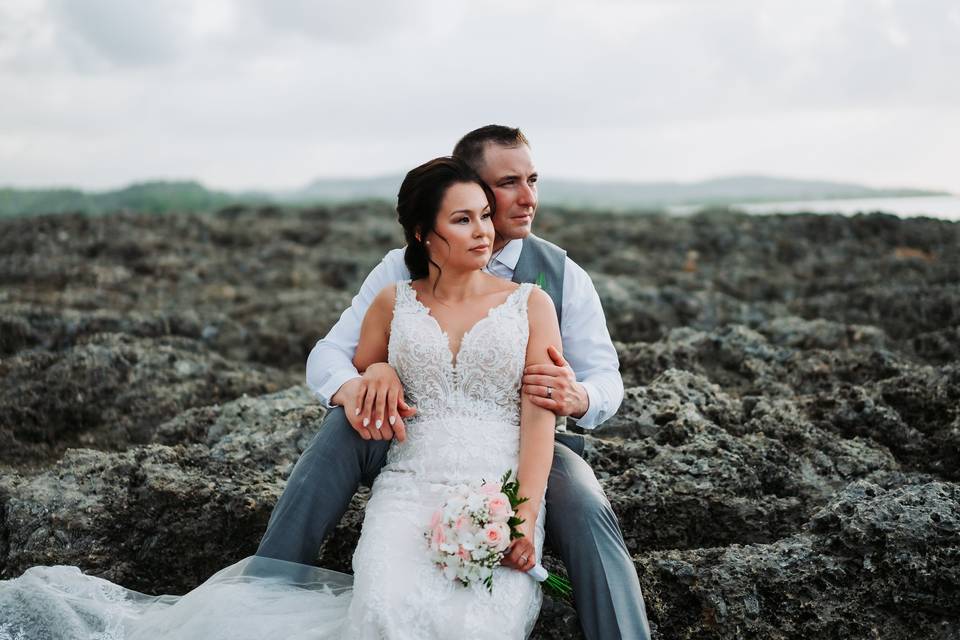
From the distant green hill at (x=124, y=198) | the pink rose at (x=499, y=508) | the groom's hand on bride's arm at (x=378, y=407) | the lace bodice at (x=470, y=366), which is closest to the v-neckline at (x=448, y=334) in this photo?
the lace bodice at (x=470, y=366)

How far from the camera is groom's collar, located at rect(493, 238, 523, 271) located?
4.55 m

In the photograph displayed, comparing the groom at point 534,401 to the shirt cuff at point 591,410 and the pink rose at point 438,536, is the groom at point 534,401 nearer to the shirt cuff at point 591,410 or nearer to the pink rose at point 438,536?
the shirt cuff at point 591,410

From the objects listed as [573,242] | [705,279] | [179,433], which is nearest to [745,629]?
[179,433]

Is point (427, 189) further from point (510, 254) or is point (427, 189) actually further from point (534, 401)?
point (534, 401)

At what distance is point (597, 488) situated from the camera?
12.3 ft

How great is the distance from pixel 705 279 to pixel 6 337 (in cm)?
914

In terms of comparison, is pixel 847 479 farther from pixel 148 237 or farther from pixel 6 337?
pixel 148 237

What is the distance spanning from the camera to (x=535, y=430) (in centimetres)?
372

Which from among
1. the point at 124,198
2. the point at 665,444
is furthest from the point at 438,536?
the point at 124,198

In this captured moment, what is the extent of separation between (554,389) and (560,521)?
565mm

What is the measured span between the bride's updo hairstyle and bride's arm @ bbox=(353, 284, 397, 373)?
29 centimetres

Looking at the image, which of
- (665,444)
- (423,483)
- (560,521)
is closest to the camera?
(560,521)

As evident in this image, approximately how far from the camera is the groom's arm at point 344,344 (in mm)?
4092

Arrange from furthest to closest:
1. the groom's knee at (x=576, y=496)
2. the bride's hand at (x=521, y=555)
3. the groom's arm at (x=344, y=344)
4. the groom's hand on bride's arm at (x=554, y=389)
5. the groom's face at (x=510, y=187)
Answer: the groom's face at (x=510, y=187) < the groom's arm at (x=344, y=344) < the groom's hand on bride's arm at (x=554, y=389) < the groom's knee at (x=576, y=496) < the bride's hand at (x=521, y=555)
